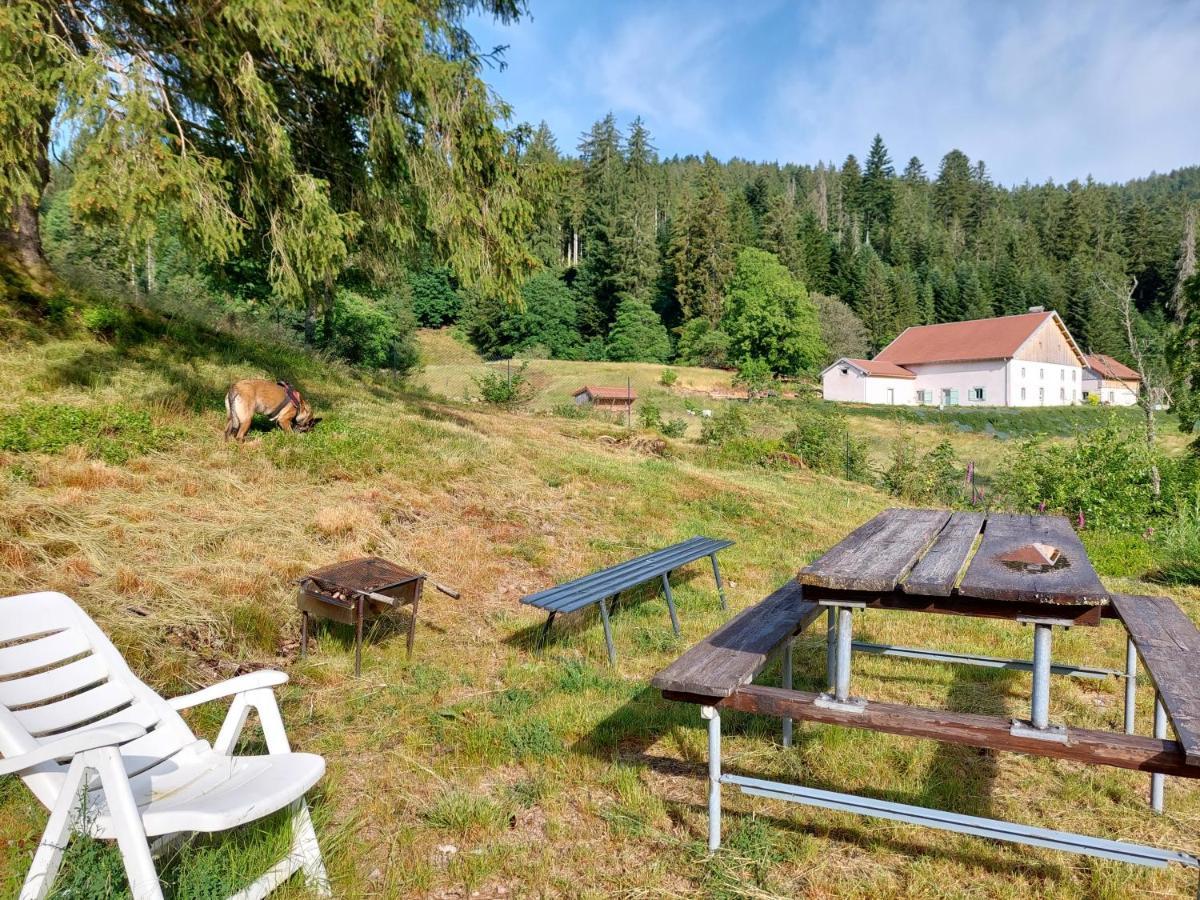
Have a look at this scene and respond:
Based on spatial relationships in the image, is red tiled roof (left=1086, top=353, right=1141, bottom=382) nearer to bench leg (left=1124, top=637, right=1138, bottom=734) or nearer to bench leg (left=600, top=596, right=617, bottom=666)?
bench leg (left=1124, top=637, right=1138, bottom=734)

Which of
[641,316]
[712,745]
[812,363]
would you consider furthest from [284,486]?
[641,316]

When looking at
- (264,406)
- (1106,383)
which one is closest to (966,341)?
(1106,383)

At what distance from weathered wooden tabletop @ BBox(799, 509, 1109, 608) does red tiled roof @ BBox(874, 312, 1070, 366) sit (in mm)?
47388

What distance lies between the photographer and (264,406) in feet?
26.2

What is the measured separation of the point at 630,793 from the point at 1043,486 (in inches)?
427

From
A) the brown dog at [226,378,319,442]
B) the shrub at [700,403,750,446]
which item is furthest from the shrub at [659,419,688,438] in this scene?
the brown dog at [226,378,319,442]

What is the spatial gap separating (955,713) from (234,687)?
272 cm

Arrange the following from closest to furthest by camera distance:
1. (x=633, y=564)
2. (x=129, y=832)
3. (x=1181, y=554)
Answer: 1. (x=129, y=832)
2. (x=633, y=564)
3. (x=1181, y=554)

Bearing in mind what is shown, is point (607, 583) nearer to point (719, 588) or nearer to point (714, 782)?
point (719, 588)

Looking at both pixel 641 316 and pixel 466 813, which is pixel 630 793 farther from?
pixel 641 316

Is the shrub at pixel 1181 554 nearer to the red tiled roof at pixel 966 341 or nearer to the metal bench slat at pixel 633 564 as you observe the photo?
the metal bench slat at pixel 633 564

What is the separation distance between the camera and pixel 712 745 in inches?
111

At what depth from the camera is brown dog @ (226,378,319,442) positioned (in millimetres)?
7754

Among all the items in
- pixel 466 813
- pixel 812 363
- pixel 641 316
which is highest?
pixel 641 316
